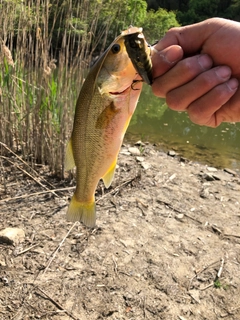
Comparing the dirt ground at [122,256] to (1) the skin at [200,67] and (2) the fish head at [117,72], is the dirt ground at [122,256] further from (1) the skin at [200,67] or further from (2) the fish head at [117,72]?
(2) the fish head at [117,72]

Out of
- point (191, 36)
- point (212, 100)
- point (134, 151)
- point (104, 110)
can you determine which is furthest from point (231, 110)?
point (134, 151)

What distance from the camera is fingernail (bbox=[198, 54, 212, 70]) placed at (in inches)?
61.9

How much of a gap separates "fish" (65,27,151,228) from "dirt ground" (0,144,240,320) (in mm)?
1299

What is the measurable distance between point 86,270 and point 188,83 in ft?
6.13

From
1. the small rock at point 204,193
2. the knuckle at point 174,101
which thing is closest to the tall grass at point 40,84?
the small rock at point 204,193

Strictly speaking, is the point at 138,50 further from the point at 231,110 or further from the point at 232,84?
the point at 231,110

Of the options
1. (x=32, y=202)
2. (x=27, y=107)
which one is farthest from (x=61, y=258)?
(x=27, y=107)

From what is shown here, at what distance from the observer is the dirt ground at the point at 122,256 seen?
9.13 ft

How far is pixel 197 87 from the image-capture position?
158 centimetres

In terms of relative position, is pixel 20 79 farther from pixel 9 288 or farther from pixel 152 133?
pixel 152 133

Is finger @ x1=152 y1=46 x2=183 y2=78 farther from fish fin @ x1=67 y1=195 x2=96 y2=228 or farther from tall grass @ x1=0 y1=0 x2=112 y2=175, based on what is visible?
tall grass @ x1=0 y1=0 x2=112 y2=175

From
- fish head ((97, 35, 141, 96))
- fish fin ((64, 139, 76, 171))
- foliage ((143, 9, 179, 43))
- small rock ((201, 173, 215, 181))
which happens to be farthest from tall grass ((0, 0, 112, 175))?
foliage ((143, 9, 179, 43))

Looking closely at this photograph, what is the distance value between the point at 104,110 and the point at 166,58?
1.05ft

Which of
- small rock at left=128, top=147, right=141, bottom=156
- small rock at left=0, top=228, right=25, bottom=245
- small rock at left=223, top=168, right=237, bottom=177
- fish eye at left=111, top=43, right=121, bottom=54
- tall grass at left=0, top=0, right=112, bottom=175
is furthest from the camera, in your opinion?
small rock at left=223, top=168, right=237, bottom=177
